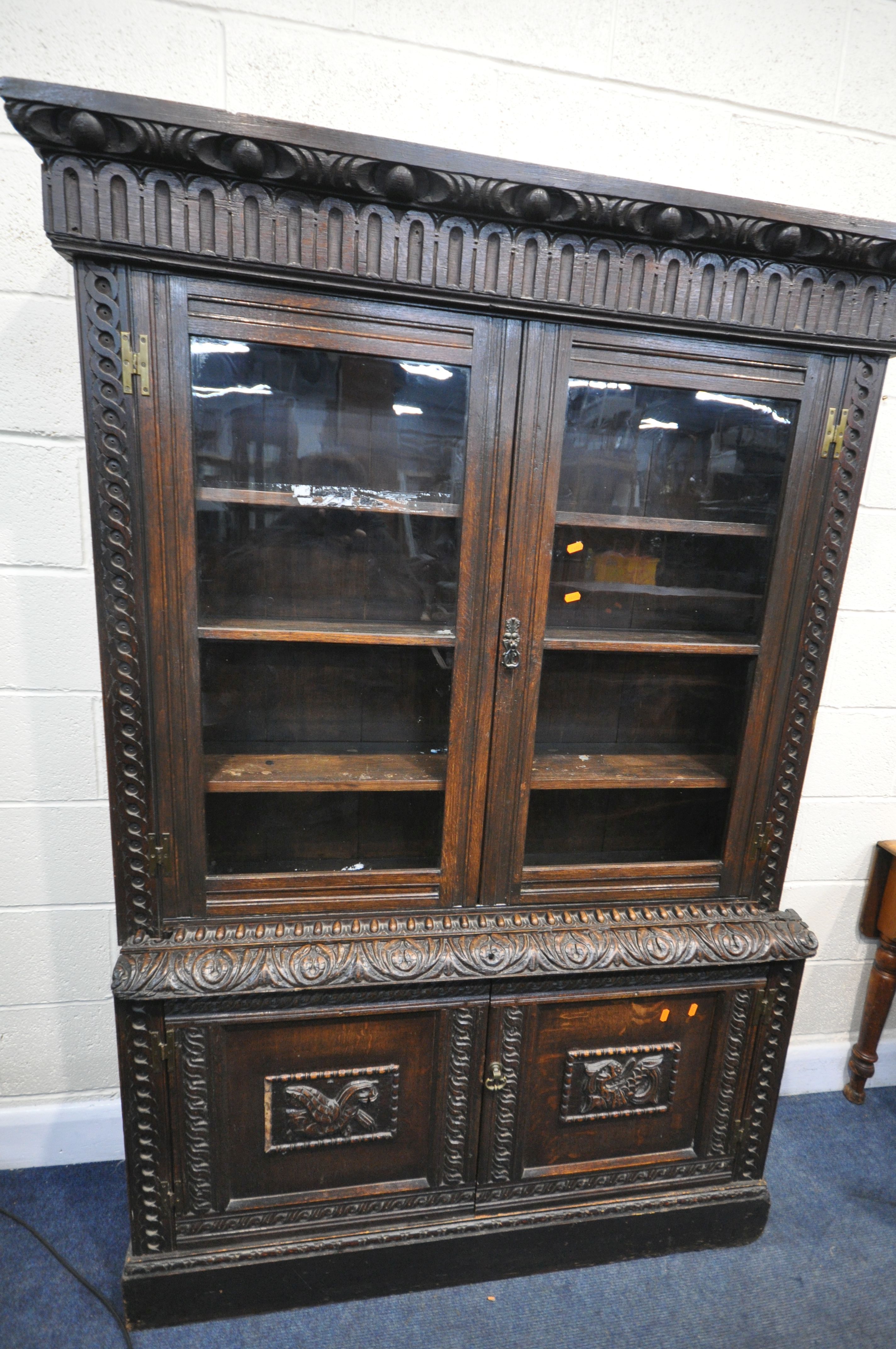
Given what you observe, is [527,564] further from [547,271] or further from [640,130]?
[640,130]

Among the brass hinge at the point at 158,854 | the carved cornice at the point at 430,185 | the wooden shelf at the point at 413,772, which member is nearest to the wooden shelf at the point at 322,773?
the wooden shelf at the point at 413,772

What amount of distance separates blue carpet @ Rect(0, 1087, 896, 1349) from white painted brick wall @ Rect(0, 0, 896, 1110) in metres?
0.25

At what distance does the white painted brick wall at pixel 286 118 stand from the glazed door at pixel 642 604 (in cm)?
53

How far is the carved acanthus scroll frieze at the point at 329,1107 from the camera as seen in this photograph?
1272mm

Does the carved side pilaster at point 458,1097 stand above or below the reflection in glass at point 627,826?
below

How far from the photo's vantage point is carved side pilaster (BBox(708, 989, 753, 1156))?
1.38 meters

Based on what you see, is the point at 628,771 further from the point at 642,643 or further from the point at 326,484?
the point at 326,484

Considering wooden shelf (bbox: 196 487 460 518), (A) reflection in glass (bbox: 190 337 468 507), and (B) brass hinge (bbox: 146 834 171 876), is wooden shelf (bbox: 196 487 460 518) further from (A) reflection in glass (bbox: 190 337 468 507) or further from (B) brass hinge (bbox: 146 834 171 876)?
(B) brass hinge (bbox: 146 834 171 876)

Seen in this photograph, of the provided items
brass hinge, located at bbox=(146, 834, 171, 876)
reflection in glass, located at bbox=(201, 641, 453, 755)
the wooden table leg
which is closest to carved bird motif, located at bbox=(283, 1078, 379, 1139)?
brass hinge, located at bbox=(146, 834, 171, 876)

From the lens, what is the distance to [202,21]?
4.00ft

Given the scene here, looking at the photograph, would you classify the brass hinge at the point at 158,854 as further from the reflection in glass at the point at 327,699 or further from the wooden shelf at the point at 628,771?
the wooden shelf at the point at 628,771

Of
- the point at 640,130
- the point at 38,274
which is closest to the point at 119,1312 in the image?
the point at 38,274

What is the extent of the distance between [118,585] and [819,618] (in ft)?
3.80

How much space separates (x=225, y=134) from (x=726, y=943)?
150cm
